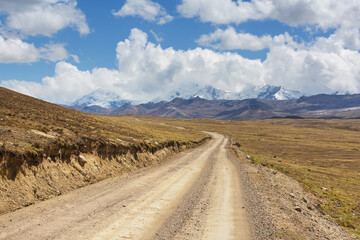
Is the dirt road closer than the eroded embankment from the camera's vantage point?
Yes

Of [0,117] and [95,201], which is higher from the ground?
[0,117]

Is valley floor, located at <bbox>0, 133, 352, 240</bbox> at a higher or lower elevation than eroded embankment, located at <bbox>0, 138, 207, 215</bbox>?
lower

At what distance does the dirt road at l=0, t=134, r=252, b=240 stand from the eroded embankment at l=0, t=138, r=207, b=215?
3.42 ft

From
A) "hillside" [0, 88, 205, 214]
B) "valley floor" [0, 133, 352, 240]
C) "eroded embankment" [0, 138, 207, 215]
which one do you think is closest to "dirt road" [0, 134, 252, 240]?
"valley floor" [0, 133, 352, 240]

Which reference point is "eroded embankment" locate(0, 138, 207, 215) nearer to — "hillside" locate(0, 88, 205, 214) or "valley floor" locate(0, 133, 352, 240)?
"hillside" locate(0, 88, 205, 214)

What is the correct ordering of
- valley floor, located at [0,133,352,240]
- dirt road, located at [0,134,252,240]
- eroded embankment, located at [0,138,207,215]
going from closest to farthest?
dirt road, located at [0,134,252,240] < valley floor, located at [0,133,352,240] < eroded embankment, located at [0,138,207,215]

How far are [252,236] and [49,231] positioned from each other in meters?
8.78

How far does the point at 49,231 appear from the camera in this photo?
10.8 metres

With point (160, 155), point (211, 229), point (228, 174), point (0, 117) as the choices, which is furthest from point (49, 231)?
point (160, 155)

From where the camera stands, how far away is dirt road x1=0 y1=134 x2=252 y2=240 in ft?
36.1

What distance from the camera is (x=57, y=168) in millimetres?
19172

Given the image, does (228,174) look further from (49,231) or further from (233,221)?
(49,231)

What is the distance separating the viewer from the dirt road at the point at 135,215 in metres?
11.0

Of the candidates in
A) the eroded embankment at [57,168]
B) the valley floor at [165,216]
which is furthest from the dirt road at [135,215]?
the eroded embankment at [57,168]
